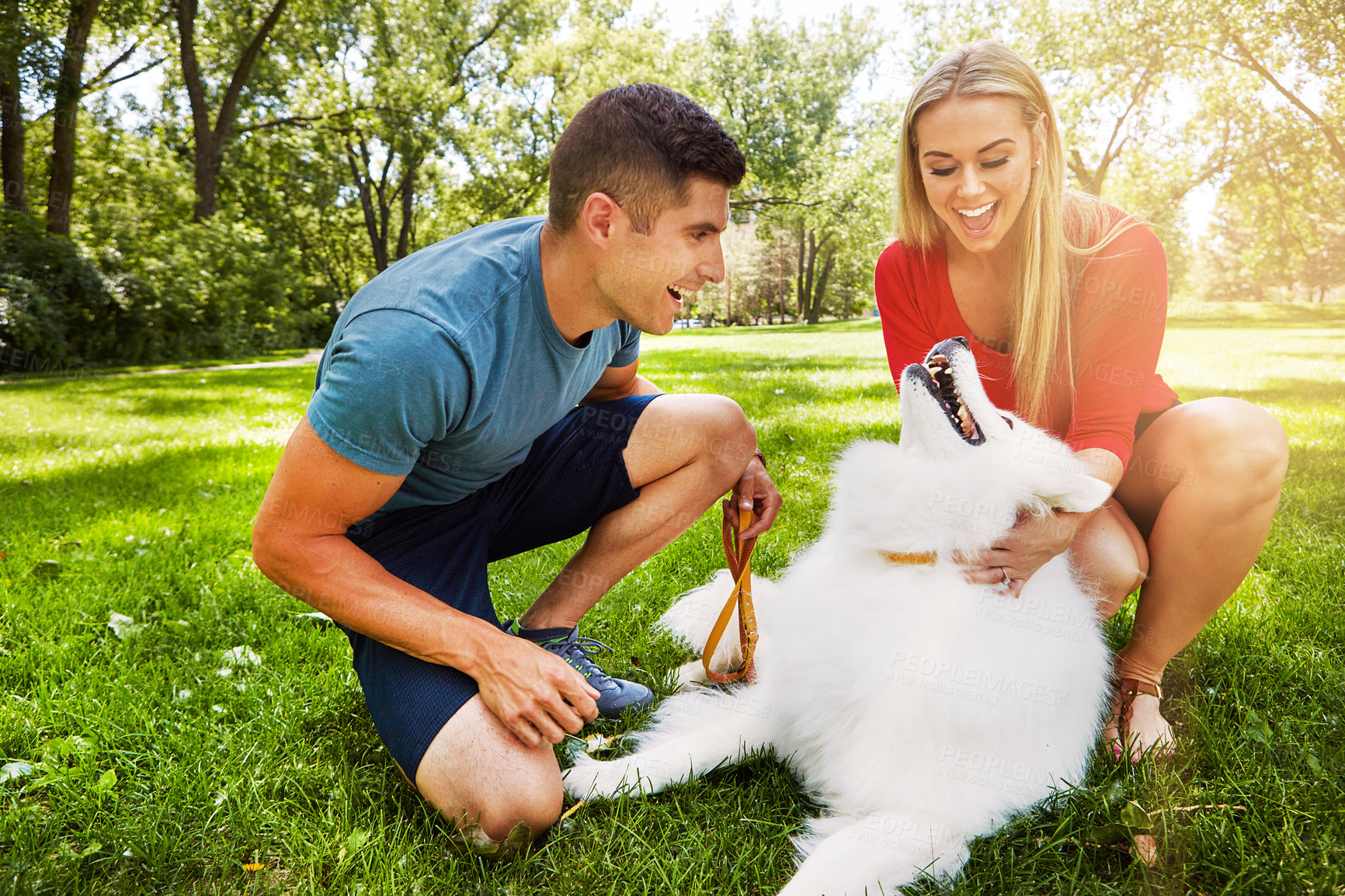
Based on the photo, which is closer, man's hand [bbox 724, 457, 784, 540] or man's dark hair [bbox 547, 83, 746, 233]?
man's dark hair [bbox 547, 83, 746, 233]

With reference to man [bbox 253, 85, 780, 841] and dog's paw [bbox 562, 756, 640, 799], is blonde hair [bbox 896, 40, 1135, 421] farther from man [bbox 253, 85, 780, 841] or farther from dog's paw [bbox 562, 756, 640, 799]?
dog's paw [bbox 562, 756, 640, 799]

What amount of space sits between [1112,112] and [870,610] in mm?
16069

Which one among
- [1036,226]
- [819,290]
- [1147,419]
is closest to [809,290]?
[819,290]

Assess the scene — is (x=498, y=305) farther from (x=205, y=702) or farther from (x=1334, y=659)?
(x=1334, y=659)

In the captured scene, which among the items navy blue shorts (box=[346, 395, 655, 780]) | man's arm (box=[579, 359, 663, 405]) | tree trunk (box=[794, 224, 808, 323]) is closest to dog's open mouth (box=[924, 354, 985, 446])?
navy blue shorts (box=[346, 395, 655, 780])

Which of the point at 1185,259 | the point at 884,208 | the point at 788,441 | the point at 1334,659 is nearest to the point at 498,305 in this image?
the point at 1334,659

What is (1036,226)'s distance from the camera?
2.09 meters

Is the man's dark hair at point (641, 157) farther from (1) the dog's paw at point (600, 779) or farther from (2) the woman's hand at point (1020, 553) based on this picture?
(1) the dog's paw at point (600, 779)

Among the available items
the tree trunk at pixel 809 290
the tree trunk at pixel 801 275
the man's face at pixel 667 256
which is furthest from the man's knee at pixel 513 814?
the tree trunk at pixel 809 290

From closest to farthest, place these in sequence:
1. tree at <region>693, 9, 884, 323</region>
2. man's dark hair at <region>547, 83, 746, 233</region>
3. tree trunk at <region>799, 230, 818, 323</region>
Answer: man's dark hair at <region>547, 83, 746, 233</region>, tree at <region>693, 9, 884, 323</region>, tree trunk at <region>799, 230, 818, 323</region>

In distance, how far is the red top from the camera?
1996mm

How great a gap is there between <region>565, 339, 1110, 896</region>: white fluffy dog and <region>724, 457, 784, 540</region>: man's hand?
1.91 feet

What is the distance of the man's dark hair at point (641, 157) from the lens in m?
1.87

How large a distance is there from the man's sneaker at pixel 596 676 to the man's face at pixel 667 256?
3.36 feet
